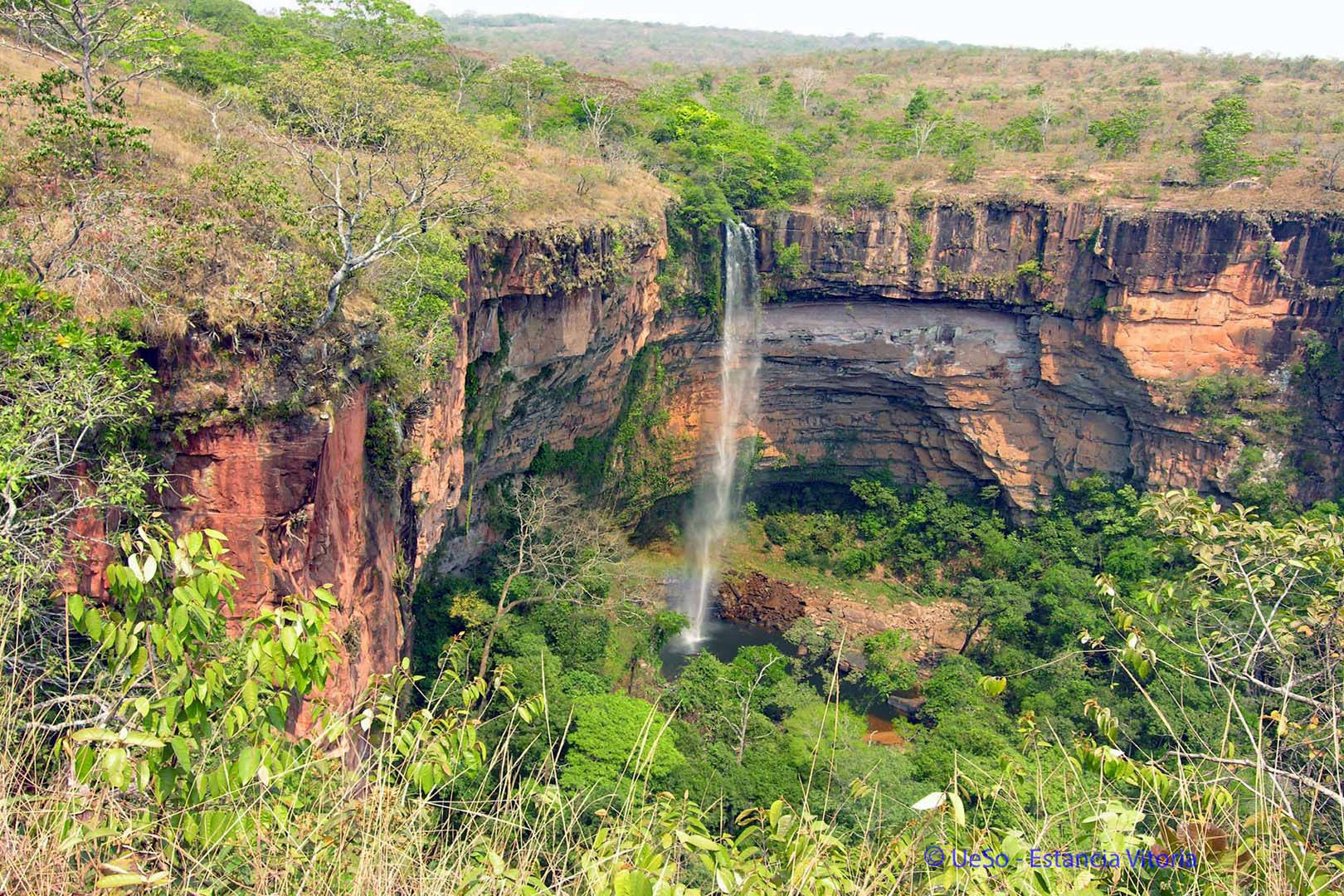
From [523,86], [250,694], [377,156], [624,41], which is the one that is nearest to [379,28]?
[523,86]

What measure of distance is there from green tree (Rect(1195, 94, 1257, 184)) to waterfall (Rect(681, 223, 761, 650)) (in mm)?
11517

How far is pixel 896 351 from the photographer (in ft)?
80.4

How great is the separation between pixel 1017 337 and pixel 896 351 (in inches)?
131

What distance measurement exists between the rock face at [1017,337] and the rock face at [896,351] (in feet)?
0.17

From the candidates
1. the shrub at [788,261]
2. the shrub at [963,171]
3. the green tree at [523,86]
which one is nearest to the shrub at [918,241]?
the shrub at [963,171]

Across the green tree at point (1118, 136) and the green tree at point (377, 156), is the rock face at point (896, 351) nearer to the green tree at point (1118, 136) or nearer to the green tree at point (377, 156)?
the green tree at point (377, 156)

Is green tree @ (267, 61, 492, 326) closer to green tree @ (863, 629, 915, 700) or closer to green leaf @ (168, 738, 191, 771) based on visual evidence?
green leaf @ (168, 738, 191, 771)

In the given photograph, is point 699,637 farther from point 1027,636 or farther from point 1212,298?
point 1212,298

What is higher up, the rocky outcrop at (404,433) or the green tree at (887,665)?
the rocky outcrop at (404,433)

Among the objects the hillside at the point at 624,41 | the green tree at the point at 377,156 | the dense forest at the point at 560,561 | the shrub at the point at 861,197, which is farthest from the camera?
the hillside at the point at 624,41

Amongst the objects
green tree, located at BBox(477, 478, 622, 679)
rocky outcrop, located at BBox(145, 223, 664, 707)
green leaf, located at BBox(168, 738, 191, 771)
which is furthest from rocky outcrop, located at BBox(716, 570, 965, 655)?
green leaf, located at BBox(168, 738, 191, 771)

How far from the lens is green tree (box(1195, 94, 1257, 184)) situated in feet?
70.4

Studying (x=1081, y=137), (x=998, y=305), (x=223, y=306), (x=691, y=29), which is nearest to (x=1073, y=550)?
(x=998, y=305)

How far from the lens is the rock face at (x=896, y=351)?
13805 millimetres
